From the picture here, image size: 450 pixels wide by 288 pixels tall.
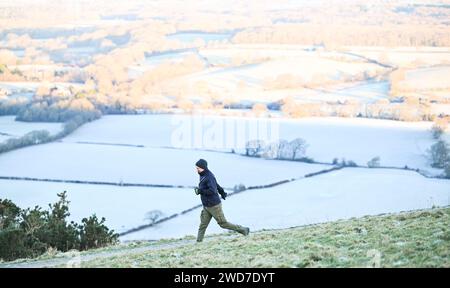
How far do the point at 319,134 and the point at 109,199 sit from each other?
96.1ft

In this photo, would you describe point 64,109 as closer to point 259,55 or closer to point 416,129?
point 259,55

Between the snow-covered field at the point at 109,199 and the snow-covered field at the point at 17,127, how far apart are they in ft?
58.1

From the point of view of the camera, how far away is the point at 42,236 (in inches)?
947

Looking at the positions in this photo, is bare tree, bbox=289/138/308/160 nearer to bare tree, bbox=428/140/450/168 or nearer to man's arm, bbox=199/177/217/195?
bare tree, bbox=428/140/450/168

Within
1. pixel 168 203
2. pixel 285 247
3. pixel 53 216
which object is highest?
pixel 285 247

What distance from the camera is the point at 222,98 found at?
91875mm

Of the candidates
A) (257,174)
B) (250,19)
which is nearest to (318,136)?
(257,174)

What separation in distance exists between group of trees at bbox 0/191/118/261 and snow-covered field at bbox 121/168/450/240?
44.6 feet

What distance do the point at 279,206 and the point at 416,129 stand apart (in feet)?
98.6

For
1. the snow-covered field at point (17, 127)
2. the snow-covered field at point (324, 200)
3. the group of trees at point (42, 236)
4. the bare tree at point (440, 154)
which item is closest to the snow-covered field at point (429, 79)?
the bare tree at point (440, 154)

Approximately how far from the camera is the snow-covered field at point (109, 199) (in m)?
46.4

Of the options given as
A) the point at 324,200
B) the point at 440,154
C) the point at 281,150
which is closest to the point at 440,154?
the point at 440,154
